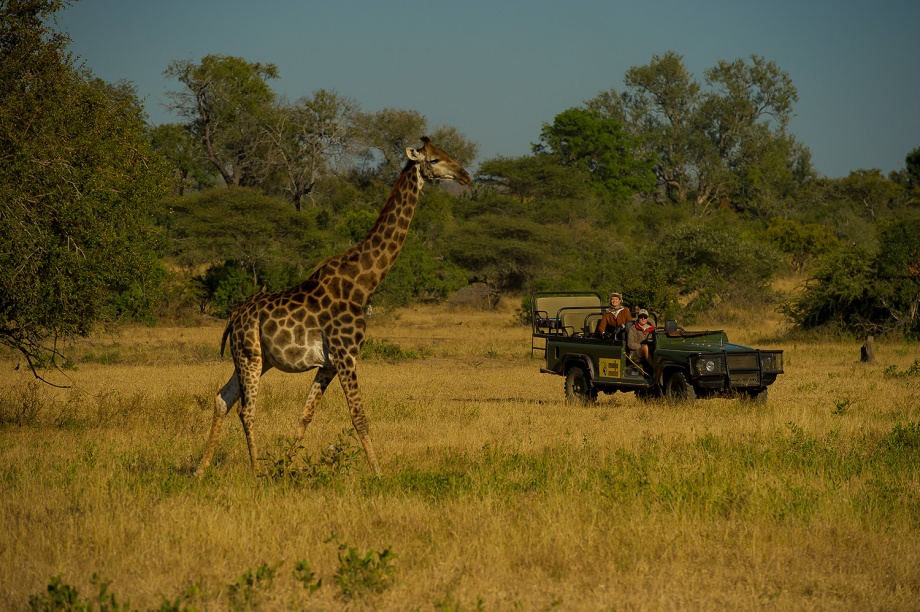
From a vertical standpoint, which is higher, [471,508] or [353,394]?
[353,394]

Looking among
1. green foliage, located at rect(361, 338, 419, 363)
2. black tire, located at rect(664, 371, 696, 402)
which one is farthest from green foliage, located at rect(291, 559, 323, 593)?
green foliage, located at rect(361, 338, 419, 363)

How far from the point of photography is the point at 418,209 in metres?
54.5

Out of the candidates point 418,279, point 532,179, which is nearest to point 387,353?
point 418,279

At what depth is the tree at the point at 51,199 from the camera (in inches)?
420

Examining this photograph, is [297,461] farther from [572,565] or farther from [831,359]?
[831,359]

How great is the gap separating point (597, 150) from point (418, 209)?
21576 mm

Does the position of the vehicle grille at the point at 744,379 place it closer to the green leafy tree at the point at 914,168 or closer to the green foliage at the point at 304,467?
the green foliage at the point at 304,467

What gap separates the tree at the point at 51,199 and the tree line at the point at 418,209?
0.02 meters

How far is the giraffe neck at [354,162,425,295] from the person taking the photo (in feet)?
33.0

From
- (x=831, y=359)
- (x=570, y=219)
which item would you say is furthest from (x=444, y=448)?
(x=570, y=219)

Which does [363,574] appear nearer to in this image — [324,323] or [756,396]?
[324,323]

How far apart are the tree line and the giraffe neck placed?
325 cm

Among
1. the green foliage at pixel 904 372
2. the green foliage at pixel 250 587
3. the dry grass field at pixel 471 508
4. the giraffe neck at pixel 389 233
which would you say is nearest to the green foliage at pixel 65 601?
the dry grass field at pixel 471 508

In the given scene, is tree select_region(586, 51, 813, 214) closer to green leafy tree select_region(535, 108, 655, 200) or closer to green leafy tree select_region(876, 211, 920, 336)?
green leafy tree select_region(535, 108, 655, 200)
